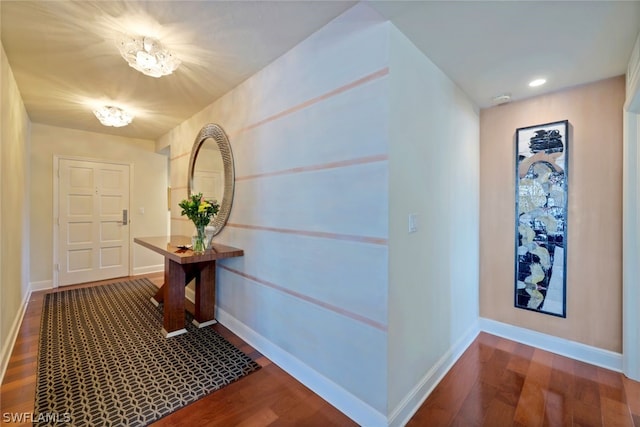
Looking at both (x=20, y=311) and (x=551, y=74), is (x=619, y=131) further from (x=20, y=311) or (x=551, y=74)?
(x=20, y=311)

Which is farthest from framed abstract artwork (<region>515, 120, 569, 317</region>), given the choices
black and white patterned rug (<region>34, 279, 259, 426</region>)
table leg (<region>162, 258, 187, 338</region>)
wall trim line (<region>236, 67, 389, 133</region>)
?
table leg (<region>162, 258, 187, 338</region>)

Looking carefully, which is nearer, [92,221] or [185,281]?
[185,281]

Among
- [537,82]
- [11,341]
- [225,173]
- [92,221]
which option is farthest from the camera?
[92,221]

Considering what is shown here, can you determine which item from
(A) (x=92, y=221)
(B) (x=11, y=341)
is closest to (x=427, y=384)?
(B) (x=11, y=341)

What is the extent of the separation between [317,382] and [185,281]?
1.64 meters

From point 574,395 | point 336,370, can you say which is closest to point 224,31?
point 336,370

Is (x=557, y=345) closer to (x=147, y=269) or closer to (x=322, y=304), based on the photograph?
(x=322, y=304)

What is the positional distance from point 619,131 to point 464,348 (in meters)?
2.15

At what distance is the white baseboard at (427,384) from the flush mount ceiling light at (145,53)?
2.76m

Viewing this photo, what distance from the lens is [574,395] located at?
6.16 ft

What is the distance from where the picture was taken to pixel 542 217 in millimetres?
2504

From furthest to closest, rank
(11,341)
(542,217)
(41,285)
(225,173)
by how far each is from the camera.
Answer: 1. (41,285)
2. (225,173)
3. (542,217)
4. (11,341)

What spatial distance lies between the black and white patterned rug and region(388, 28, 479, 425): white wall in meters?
1.22

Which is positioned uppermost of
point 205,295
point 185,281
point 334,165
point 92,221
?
point 334,165
